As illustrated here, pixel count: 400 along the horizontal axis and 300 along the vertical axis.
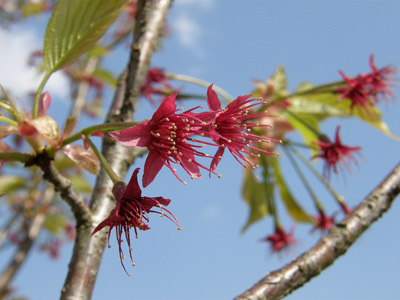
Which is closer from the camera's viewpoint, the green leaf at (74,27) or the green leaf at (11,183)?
the green leaf at (74,27)

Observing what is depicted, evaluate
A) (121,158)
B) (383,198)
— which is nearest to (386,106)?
(383,198)

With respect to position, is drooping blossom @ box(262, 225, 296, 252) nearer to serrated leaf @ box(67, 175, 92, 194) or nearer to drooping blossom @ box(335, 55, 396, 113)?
drooping blossom @ box(335, 55, 396, 113)

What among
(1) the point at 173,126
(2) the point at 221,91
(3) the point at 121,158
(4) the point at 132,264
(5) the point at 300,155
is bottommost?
(4) the point at 132,264

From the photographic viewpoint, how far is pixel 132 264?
0.84 meters

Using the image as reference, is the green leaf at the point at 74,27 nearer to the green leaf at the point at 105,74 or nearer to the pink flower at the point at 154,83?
the pink flower at the point at 154,83

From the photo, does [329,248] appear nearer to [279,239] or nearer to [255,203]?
[279,239]

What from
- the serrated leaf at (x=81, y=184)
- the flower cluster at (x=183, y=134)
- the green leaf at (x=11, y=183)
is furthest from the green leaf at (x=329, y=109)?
the green leaf at (x=11, y=183)

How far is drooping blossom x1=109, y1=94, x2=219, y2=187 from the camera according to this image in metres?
0.79

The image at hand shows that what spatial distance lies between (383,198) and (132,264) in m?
0.92

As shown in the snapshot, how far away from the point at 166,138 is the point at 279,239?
68.3 inches

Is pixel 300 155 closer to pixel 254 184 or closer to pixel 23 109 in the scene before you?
pixel 254 184

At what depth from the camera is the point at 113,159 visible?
1274 millimetres

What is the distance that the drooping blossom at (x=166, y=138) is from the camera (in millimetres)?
792

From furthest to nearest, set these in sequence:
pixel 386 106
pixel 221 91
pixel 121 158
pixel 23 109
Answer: pixel 221 91 → pixel 386 106 → pixel 121 158 → pixel 23 109
